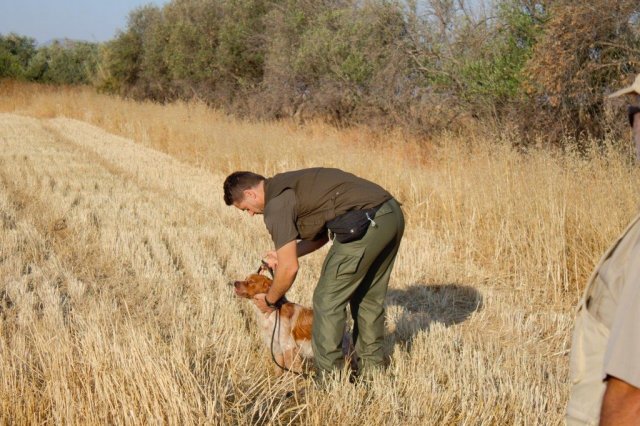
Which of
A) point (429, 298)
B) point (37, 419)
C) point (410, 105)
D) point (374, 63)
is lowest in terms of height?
point (429, 298)

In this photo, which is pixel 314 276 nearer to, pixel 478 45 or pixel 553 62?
pixel 553 62

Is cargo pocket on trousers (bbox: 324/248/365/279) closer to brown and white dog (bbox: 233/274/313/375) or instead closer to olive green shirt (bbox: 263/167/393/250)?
olive green shirt (bbox: 263/167/393/250)

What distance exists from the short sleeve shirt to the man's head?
0.15 meters

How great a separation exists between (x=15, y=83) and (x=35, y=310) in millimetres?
35213

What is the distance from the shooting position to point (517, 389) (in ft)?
13.7

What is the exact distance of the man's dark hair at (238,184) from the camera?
432 centimetres

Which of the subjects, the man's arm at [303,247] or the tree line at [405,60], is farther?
the tree line at [405,60]

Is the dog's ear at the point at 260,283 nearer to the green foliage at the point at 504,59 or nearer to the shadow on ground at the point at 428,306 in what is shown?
the shadow on ground at the point at 428,306

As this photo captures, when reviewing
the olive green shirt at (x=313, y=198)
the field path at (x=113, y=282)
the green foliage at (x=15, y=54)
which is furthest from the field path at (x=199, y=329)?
the green foliage at (x=15, y=54)

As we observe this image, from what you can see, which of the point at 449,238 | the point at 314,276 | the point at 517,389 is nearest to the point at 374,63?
the point at 449,238

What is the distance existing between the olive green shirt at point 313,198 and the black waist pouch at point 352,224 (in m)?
0.04

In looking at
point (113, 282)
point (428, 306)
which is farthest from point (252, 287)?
point (113, 282)

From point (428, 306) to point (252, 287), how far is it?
2371mm

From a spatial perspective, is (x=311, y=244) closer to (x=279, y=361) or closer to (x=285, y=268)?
(x=285, y=268)
